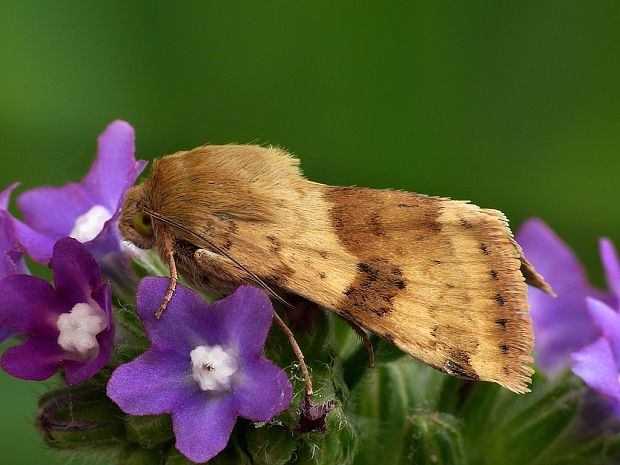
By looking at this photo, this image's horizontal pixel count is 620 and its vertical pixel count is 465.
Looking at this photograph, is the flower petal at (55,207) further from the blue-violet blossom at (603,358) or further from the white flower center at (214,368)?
the blue-violet blossom at (603,358)

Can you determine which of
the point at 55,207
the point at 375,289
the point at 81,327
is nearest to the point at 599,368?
the point at 375,289

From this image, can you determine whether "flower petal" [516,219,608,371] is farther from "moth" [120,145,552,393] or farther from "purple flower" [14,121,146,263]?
"purple flower" [14,121,146,263]

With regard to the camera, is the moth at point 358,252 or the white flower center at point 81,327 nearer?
the moth at point 358,252

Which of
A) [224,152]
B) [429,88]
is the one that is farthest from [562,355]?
[224,152]

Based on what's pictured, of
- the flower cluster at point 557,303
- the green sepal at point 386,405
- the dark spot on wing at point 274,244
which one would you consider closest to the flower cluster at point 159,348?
the dark spot on wing at point 274,244

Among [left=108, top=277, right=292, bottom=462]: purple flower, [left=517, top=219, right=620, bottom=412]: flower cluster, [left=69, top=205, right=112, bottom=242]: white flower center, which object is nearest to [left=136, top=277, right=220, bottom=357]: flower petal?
[left=108, top=277, right=292, bottom=462]: purple flower

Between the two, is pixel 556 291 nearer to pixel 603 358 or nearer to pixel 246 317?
pixel 603 358
